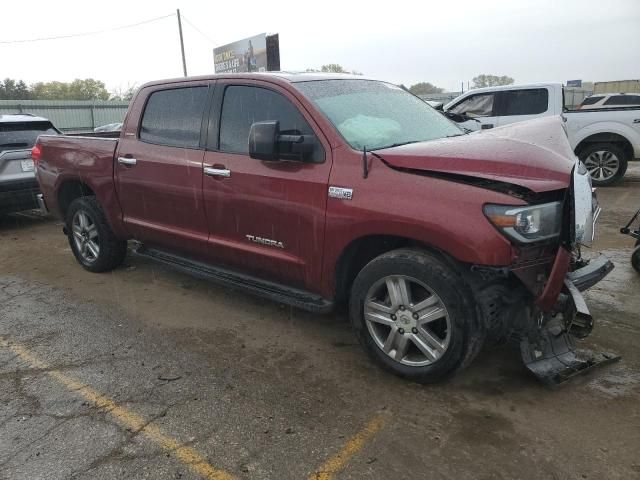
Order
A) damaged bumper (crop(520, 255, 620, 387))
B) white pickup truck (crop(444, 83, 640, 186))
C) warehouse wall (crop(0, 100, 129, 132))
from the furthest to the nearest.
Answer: warehouse wall (crop(0, 100, 129, 132)) < white pickup truck (crop(444, 83, 640, 186)) < damaged bumper (crop(520, 255, 620, 387))

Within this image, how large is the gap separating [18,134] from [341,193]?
21.5 feet

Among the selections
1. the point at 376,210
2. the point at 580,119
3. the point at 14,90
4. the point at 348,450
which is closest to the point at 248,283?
the point at 376,210

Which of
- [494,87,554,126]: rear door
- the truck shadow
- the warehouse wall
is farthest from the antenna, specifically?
the warehouse wall

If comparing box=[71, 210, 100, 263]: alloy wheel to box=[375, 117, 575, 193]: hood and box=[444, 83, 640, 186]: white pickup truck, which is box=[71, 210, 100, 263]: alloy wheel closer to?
box=[375, 117, 575, 193]: hood

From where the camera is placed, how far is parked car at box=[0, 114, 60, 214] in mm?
7301

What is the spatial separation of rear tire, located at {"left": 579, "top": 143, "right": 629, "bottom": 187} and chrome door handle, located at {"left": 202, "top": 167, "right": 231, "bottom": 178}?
8206mm

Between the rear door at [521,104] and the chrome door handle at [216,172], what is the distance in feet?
23.8

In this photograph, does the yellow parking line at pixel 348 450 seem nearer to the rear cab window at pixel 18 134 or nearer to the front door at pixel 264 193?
the front door at pixel 264 193

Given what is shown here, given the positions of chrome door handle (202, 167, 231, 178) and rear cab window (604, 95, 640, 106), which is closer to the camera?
chrome door handle (202, 167, 231, 178)

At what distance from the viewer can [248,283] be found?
395 centimetres

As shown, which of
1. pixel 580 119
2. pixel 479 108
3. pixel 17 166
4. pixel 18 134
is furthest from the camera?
pixel 479 108

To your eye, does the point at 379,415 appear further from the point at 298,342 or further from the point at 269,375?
the point at 298,342

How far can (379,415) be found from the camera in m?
2.87

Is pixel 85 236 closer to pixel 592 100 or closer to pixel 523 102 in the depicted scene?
pixel 523 102
